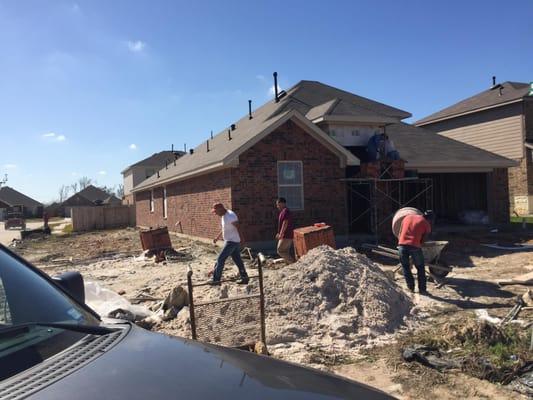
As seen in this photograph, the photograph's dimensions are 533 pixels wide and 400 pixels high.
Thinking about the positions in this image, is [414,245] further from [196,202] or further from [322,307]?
[196,202]

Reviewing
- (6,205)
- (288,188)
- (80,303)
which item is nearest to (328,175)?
(288,188)

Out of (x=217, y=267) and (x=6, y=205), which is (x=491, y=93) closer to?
(x=217, y=267)

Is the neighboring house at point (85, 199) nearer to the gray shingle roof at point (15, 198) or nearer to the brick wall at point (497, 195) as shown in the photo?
the gray shingle roof at point (15, 198)

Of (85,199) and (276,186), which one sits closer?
(276,186)

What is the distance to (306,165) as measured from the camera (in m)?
15.8

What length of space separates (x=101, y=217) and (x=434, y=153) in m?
26.3

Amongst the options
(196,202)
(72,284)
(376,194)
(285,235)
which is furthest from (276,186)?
(72,284)

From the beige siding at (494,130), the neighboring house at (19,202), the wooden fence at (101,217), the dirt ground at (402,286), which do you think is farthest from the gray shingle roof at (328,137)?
the neighboring house at (19,202)

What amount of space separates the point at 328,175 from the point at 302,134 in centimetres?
168

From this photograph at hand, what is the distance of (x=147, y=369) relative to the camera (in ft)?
6.57

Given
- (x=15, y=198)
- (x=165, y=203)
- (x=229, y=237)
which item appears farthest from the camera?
(x=15, y=198)

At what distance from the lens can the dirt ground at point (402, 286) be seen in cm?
487

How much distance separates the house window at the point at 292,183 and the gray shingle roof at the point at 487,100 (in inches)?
772

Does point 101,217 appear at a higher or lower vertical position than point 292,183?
lower
